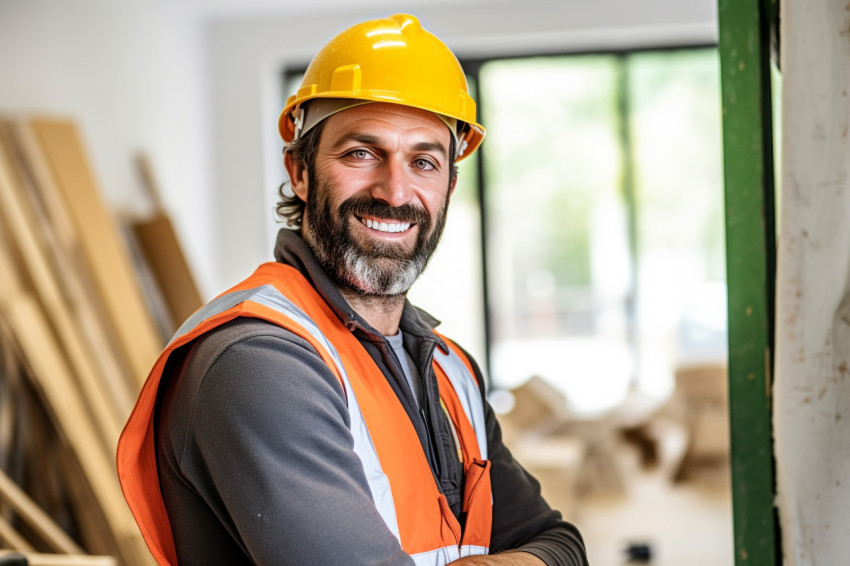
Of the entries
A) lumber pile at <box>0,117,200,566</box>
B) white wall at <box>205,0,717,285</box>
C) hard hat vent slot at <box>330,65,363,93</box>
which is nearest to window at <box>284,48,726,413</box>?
white wall at <box>205,0,717,285</box>

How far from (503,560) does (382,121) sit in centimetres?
76

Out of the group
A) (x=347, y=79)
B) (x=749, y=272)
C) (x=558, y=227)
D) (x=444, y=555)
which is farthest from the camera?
(x=558, y=227)

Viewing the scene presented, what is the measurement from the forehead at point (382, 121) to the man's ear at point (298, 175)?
0.41 feet

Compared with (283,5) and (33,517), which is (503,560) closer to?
(33,517)

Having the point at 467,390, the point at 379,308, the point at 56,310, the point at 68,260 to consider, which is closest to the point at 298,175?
Result: the point at 379,308

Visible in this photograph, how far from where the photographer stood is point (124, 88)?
546cm

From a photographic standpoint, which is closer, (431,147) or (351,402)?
(351,402)

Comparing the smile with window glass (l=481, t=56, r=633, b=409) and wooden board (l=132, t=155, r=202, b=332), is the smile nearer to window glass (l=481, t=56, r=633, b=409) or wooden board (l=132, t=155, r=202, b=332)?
wooden board (l=132, t=155, r=202, b=332)

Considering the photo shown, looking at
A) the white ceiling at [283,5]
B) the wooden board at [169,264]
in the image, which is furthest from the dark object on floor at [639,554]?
the white ceiling at [283,5]

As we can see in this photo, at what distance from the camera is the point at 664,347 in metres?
7.01

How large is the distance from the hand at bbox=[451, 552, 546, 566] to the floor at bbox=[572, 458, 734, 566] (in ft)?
10.2

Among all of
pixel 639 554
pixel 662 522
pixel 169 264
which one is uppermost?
pixel 169 264

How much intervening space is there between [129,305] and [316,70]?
344 cm

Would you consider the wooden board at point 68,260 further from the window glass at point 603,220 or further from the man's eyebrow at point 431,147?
the window glass at point 603,220
